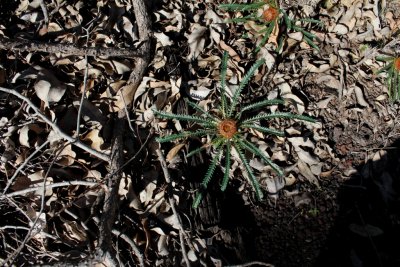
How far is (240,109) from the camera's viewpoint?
2.56 metres

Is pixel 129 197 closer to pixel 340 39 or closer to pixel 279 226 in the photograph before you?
pixel 279 226

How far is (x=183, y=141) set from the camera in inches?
96.7

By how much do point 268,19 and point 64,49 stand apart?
129cm

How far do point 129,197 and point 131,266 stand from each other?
38 cm

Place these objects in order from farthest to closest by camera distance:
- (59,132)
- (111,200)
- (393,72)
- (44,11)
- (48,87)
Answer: (393,72)
(44,11)
(48,87)
(111,200)
(59,132)

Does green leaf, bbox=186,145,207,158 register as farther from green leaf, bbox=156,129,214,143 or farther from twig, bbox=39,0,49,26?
twig, bbox=39,0,49,26

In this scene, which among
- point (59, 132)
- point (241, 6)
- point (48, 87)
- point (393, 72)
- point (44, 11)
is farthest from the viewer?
point (393, 72)

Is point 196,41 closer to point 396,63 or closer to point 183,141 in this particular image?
point 183,141

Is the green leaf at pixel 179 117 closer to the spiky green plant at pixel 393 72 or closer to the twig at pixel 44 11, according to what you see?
the twig at pixel 44 11

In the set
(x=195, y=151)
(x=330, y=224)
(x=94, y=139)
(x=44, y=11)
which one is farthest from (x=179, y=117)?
(x=330, y=224)

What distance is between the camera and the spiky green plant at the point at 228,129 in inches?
92.7

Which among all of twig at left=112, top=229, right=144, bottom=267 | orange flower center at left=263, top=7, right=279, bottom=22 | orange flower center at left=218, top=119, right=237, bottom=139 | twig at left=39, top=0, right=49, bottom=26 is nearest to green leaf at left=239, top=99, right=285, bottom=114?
orange flower center at left=218, top=119, right=237, bottom=139

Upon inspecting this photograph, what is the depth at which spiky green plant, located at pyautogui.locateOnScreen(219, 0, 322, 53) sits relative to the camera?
2576 millimetres

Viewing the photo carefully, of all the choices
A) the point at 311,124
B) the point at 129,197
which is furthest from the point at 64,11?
the point at 311,124
